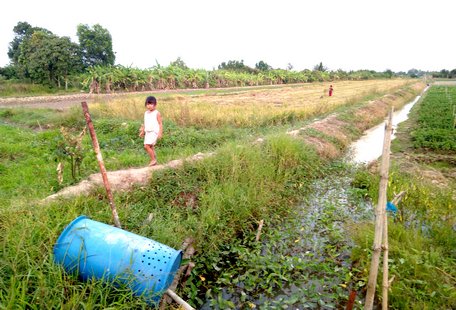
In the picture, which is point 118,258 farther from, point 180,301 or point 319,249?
point 319,249

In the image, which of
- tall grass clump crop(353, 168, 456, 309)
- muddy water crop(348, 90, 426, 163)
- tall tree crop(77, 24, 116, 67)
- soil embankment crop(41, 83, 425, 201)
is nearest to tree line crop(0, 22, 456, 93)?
tall tree crop(77, 24, 116, 67)

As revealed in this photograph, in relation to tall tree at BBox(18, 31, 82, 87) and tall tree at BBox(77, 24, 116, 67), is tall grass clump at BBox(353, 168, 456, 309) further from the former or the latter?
tall tree at BBox(77, 24, 116, 67)

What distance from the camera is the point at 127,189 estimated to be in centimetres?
418

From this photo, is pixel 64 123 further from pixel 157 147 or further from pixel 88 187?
pixel 88 187

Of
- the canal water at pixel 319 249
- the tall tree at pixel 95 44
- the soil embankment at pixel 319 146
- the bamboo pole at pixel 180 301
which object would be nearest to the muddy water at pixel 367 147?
the soil embankment at pixel 319 146

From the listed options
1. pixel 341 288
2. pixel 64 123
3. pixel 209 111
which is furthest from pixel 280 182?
pixel 64 123

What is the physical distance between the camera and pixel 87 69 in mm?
23641

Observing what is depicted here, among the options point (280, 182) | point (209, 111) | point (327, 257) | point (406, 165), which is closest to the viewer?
point (327, 257)

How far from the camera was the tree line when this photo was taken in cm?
2317

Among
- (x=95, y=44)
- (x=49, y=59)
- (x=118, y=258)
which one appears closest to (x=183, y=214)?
(x=118, y=258)

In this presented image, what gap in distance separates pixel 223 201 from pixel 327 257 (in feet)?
5.11

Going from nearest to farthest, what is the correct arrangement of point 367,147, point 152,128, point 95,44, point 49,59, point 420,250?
point 420,250, point 152,128, point 367,147, point 49,59, point 95,44

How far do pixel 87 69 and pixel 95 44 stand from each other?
24.0 feet

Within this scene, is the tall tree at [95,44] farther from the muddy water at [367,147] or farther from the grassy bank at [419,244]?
the grassy bank at [419,244]
